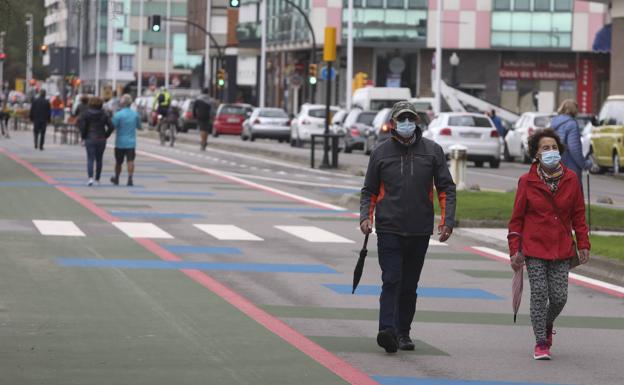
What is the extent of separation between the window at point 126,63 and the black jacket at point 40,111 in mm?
101176

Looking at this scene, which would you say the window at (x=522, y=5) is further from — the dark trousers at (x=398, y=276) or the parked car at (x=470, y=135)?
the dark trousers at (x=398, y=276)

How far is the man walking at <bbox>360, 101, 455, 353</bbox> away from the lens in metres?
11.3

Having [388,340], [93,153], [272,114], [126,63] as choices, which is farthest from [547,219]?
[126,63]

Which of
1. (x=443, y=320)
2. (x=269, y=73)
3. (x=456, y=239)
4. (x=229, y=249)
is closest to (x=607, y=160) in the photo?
(x=456, y=239)

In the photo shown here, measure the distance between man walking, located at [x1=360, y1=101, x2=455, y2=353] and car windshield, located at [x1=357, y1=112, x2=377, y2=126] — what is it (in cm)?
4541

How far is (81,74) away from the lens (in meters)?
149

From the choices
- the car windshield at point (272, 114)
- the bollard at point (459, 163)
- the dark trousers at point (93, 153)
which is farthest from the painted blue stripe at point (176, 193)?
the car windshield at point (272, 114)

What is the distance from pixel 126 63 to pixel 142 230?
134 metres

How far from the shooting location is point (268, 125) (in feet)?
221

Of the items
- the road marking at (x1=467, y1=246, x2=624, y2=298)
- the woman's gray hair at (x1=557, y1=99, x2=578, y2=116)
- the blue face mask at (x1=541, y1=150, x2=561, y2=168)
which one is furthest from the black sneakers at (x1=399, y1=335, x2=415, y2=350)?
the woman's gray hair at (x1=557, y1=99, x2=578, y2=116)

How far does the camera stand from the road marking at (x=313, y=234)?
67.2ft

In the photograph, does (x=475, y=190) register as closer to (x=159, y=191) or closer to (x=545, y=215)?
(x=159, y=191)

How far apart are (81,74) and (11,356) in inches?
5522

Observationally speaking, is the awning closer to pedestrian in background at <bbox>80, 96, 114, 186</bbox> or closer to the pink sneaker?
pedestrian in background at <bbox>80, 96, 114, 186</bbox>
